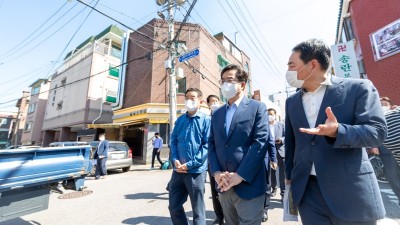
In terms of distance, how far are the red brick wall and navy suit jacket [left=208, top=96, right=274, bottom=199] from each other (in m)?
9.07

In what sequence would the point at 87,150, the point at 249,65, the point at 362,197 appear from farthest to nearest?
the point at 249,65 → the point at 87,150 → the point at 362,197

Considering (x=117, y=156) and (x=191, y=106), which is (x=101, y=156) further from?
(x=191, y=106)

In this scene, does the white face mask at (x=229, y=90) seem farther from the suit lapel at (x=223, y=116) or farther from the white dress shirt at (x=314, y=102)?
the white dress shirt at (x=314, y=102)

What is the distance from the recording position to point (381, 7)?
343 inches

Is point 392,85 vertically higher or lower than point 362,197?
higher

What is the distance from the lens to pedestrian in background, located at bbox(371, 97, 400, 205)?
3.30 meters

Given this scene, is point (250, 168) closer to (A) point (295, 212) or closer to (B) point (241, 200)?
(B) point (241, 200)

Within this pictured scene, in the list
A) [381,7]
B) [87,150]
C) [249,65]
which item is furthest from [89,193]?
[249,65]

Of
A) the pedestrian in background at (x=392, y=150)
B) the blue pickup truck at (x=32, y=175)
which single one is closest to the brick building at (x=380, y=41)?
the pedestrian in background at (x=392, y=150)

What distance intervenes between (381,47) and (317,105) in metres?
9.80

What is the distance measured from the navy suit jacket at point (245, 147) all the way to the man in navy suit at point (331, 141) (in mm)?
273

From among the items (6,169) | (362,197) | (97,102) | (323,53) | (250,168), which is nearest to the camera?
(362,197)

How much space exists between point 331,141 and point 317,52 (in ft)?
2.31

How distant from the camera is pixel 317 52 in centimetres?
164
